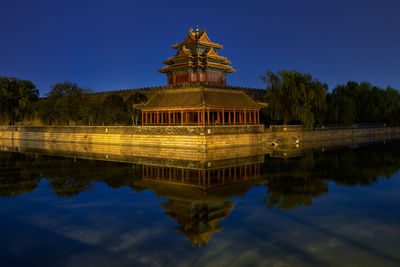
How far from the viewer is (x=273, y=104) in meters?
39.5

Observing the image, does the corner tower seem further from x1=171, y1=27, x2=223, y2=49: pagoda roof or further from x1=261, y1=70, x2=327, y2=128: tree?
x1=261, y1=70, x2=327, y2=128: tree

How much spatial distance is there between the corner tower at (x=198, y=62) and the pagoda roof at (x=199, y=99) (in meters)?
6.43

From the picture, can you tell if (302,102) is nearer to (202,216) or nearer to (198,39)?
(198,39)

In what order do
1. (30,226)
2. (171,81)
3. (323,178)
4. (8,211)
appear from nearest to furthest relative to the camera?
(30,226) < (8,211) < (323,178) < (171,81)

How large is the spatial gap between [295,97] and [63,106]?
32.6 meters

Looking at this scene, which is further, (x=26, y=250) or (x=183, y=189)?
(x=183, y=189)

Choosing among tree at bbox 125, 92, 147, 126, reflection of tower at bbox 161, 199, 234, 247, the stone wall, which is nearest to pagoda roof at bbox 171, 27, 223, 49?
tree at bbox 125, 92, 147, 126

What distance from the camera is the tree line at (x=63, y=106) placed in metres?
44.7

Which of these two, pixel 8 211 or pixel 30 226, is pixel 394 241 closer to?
Result: pixel 30 226

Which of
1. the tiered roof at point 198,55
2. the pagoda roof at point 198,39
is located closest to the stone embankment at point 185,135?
the tiered roof at point 198,55

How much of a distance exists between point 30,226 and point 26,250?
214 cm

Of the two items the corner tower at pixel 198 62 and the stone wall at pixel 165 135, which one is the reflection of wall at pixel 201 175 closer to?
the stone wall at pixel 165 135

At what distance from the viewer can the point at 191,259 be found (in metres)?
7.79

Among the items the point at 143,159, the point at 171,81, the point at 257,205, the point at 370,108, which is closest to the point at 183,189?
the point at 257,205
